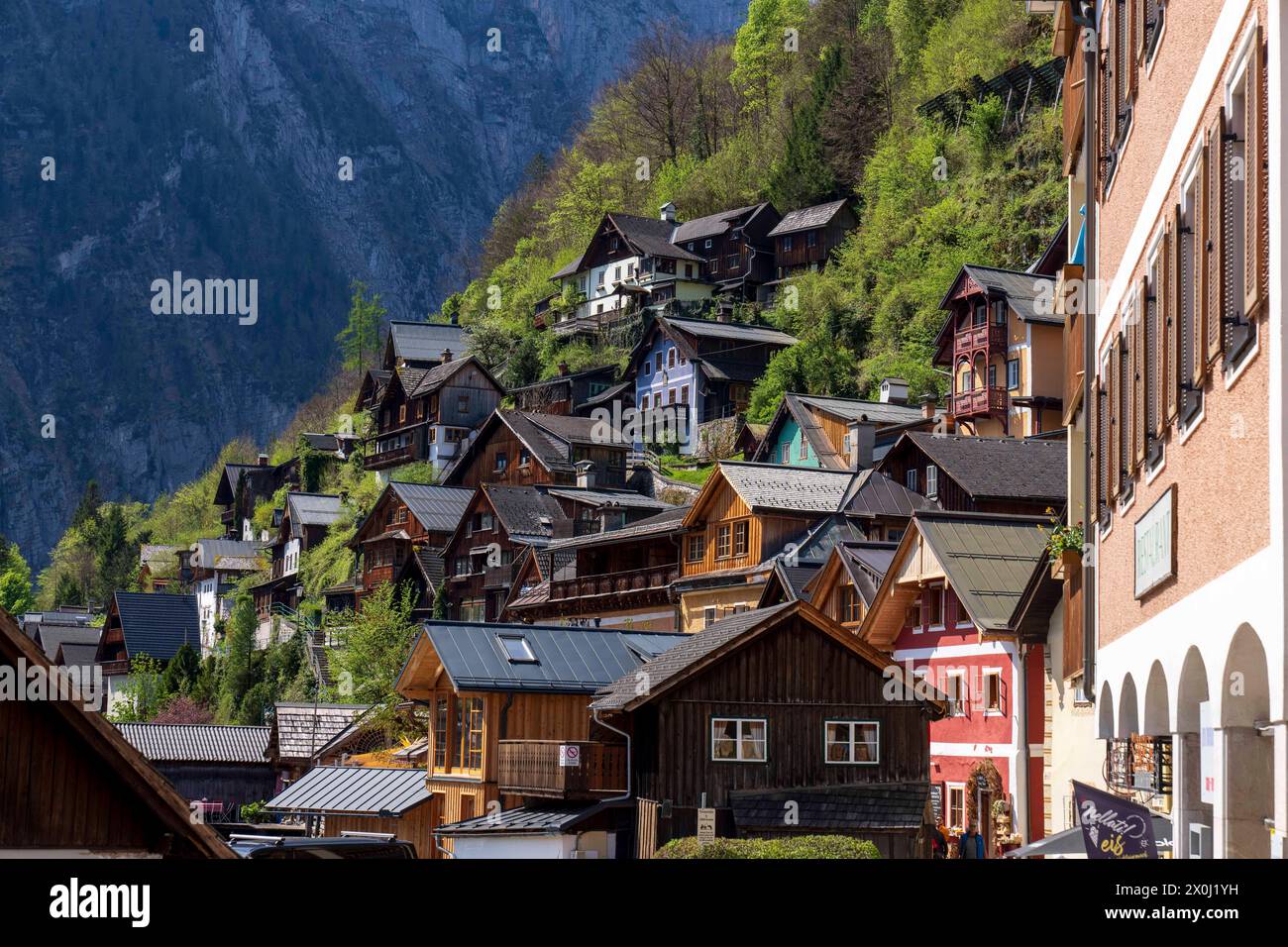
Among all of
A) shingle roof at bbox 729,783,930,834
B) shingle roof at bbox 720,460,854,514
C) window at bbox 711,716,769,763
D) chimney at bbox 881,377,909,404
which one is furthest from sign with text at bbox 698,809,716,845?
chimney at bbox 881,377,909,404

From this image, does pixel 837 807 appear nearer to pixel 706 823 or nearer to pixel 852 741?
pixel 852 741

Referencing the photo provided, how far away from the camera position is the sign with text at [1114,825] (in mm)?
15109

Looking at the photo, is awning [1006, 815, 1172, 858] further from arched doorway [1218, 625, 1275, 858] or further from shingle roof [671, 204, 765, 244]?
shingle roof [671, 204, 765, 244]

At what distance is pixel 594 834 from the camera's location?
3916 centimetres

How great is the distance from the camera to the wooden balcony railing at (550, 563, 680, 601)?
2621 inches

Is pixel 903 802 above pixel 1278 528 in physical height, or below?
below

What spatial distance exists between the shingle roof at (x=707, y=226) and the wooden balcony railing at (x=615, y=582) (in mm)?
48560

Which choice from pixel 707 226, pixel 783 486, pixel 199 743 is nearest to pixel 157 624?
pixel 199 743

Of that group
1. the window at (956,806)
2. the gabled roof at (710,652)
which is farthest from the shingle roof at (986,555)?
the window at (956,806)

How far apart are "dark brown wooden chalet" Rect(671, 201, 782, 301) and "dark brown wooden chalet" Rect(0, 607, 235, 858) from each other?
317ft

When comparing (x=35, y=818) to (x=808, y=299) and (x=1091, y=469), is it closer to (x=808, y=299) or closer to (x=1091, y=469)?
(x=1091, y=469)

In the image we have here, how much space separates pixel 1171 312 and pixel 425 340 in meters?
121
